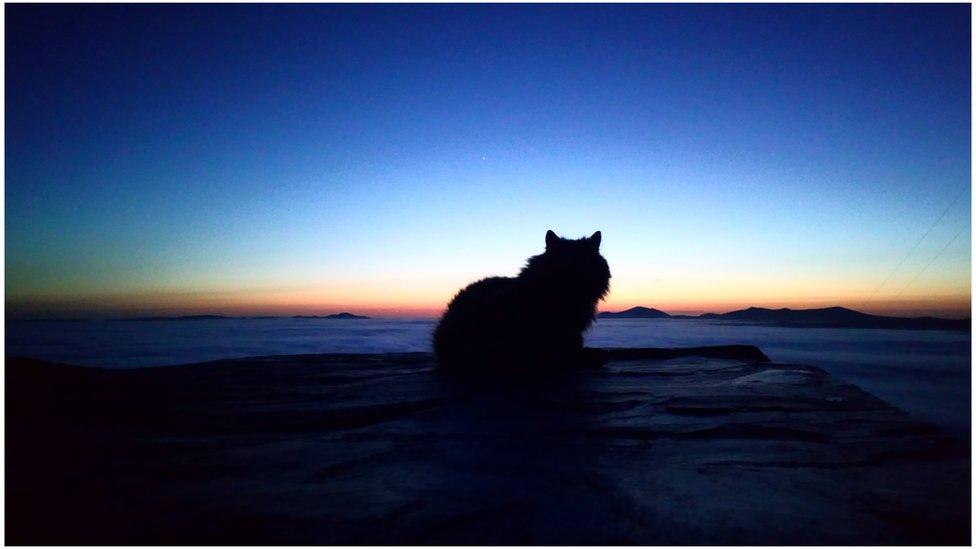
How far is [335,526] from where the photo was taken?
1167mm

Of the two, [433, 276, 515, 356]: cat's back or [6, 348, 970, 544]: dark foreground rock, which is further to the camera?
[433, 276, 515, 356]: cat's back

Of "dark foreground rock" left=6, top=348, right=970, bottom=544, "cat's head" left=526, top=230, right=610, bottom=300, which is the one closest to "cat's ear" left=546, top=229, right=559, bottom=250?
"cat's head" left=526, top=230, right=610, bottom=300

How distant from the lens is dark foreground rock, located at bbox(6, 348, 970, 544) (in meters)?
1.16

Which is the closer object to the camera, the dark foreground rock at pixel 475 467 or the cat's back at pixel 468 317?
the dark foreground rock at pixel 475 467

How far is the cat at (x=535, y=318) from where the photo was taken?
3801 mm

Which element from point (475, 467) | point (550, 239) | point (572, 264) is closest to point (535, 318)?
point (572, 264)

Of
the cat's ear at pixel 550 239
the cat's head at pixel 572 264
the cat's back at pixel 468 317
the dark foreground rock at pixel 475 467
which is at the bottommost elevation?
the dark foreground rock at pixel 475 467

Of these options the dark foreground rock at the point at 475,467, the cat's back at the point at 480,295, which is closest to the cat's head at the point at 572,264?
the cat's back at the point at 480,295

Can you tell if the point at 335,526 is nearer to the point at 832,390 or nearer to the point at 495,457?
the point at 495,457

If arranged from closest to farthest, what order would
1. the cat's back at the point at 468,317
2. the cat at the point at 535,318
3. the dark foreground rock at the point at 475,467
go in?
the dark foreground rock at the point at 475,467
the cat at the point at 535,318
the cat's back at the point at 468,317

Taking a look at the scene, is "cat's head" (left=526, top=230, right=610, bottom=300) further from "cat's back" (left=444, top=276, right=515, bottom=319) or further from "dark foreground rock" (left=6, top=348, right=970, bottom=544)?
"dark foreground rock" (left=6, top=348, right=970, bottom=544)

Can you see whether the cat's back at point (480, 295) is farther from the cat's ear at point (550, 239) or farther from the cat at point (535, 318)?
the cat's ear at point (550, 239)

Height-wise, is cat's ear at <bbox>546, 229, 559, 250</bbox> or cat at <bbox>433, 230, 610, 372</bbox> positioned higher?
cat's ear at <bbox>546, 229, 559, 250</bbox>

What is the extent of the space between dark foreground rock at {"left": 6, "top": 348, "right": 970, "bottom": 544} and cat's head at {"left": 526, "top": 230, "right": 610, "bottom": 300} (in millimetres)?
1328
